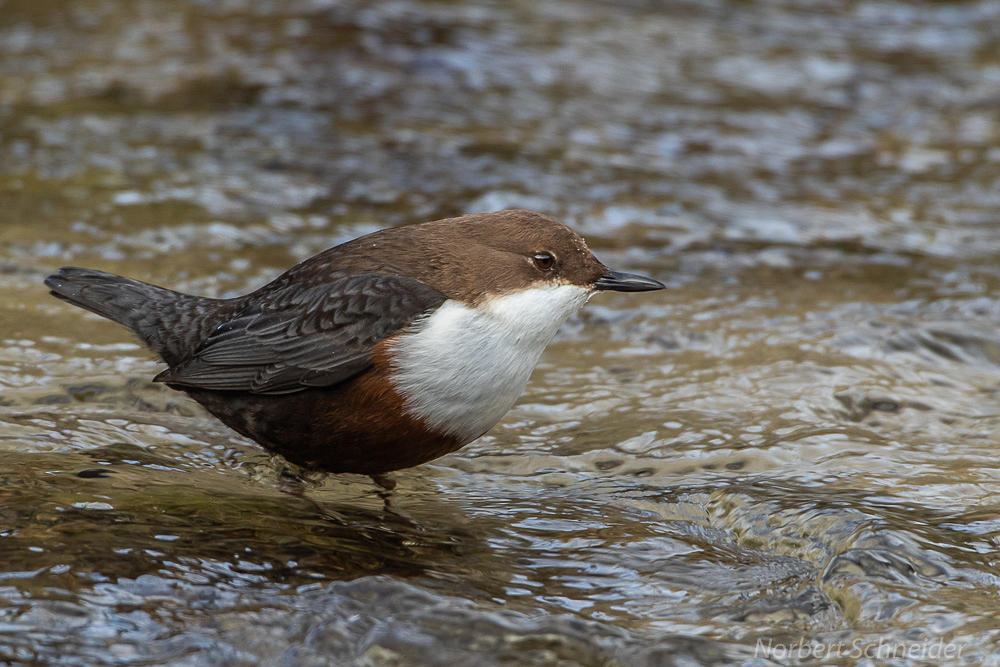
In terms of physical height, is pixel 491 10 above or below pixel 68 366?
above

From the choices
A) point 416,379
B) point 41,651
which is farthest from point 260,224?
point 41,651

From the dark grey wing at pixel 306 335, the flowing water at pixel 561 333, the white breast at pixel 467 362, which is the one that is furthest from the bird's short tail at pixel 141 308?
the white breast at pixel 467 362

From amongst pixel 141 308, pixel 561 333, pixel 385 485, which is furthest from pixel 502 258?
pixel 561 333

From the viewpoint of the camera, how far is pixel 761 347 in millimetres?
4816

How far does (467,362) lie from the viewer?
11.1ft

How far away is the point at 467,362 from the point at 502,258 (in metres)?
0.44

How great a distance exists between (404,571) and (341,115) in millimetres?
4893

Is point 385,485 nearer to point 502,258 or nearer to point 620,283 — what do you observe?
point 502,258

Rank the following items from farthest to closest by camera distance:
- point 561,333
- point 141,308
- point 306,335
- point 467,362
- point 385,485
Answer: point 561,333
point 141,308
point 385,485
point 306,335
point 467,362

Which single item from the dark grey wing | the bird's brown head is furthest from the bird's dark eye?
the dark grey wing

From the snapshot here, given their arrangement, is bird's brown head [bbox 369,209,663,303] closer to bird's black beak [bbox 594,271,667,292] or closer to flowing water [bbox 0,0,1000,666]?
bird's black beak [bbox 594,271,667,292]

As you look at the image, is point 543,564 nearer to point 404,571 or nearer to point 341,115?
point 404,571

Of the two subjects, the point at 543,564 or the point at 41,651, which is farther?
the point at 543,564

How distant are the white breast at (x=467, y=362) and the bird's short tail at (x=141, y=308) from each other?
3.06 feet
